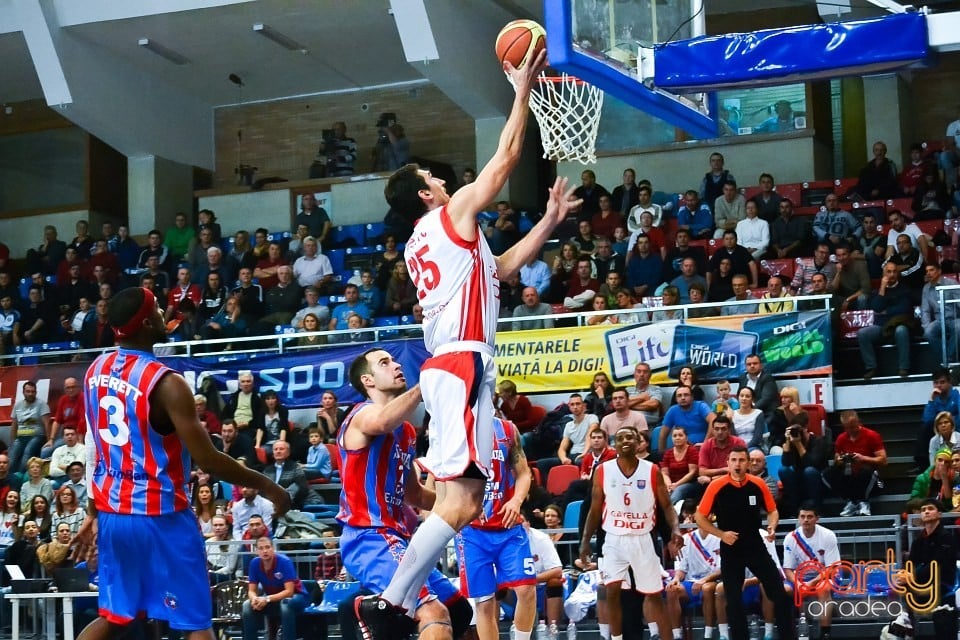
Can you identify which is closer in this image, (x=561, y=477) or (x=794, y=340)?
(x=561, y=477)

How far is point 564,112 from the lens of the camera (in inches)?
446

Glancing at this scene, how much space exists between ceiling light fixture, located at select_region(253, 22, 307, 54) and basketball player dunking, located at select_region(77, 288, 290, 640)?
1765 cm

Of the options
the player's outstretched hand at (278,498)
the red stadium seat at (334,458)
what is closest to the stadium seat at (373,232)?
the red stadium seat at (334,458)

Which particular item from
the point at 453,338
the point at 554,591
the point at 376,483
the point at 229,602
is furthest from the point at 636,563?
the point at 453,338

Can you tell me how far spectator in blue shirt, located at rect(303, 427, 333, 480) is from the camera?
17.5 m

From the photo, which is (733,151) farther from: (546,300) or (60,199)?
(60,199)

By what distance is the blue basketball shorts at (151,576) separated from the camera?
6312 mm

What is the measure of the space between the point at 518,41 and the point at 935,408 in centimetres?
910

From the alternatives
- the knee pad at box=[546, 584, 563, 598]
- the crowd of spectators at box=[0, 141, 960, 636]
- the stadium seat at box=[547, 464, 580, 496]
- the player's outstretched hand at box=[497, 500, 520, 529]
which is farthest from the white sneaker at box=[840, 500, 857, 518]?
the player's outstretched hand at box=[497, 500, 520, 529]

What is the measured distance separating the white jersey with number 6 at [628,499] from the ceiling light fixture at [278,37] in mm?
13772

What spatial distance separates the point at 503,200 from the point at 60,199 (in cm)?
976

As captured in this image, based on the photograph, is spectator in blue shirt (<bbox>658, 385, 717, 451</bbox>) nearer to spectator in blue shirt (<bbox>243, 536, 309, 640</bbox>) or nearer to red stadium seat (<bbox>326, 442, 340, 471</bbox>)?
red stadium seat (<bbox>326, 442, 340, 471</bbox>)

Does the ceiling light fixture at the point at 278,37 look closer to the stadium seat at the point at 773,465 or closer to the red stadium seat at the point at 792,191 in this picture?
the red stadium seat at the point at 792,191

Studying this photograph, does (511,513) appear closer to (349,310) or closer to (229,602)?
(229,602)
